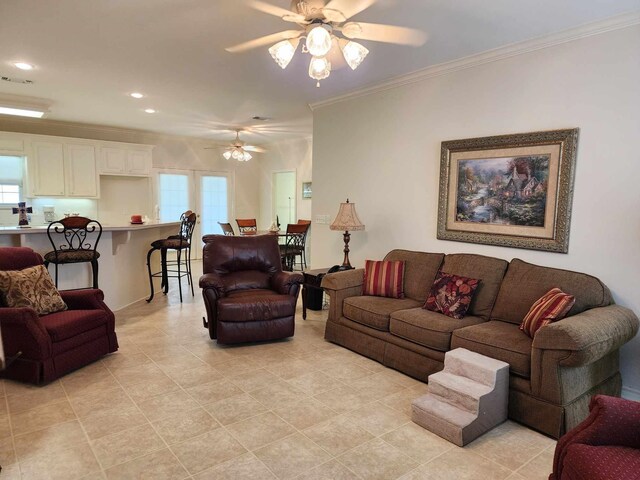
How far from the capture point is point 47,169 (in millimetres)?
6605

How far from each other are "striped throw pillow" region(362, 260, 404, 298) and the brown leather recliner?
0.69 metres

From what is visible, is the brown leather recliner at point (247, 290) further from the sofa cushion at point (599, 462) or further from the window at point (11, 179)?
the window at point (11, 179)

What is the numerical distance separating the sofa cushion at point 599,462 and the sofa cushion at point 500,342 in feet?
3.10

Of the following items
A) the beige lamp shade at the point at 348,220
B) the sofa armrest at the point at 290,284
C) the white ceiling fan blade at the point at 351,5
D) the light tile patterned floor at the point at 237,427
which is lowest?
the light tile patterned floor at the point at 237,427

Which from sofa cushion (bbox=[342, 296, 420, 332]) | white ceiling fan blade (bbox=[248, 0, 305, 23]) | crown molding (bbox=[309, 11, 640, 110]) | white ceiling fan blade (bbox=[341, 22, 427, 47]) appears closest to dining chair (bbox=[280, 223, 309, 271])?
crown molding (bbox=[309, 11, 640, 110])

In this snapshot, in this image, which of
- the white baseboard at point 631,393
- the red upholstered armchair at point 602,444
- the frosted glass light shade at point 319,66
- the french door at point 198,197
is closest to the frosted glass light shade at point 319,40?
the frosted glass light shade at point 319,66

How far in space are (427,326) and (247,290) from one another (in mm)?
1932

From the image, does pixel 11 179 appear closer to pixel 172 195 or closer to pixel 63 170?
pixel 63 170

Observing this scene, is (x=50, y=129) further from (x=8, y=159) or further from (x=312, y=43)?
(x=312, y=43)

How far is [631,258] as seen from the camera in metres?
2.78

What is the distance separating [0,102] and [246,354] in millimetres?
Answer: 4800

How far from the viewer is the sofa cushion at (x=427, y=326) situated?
2.94 meters

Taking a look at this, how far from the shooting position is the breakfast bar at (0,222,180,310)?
407 cm

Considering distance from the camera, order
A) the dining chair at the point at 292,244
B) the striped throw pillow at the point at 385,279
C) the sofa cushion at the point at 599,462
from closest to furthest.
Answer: the sofa cushion at the point at 599,462
the striped throw pillow at the point at 385,279
the dining chair at the point at 292,244
